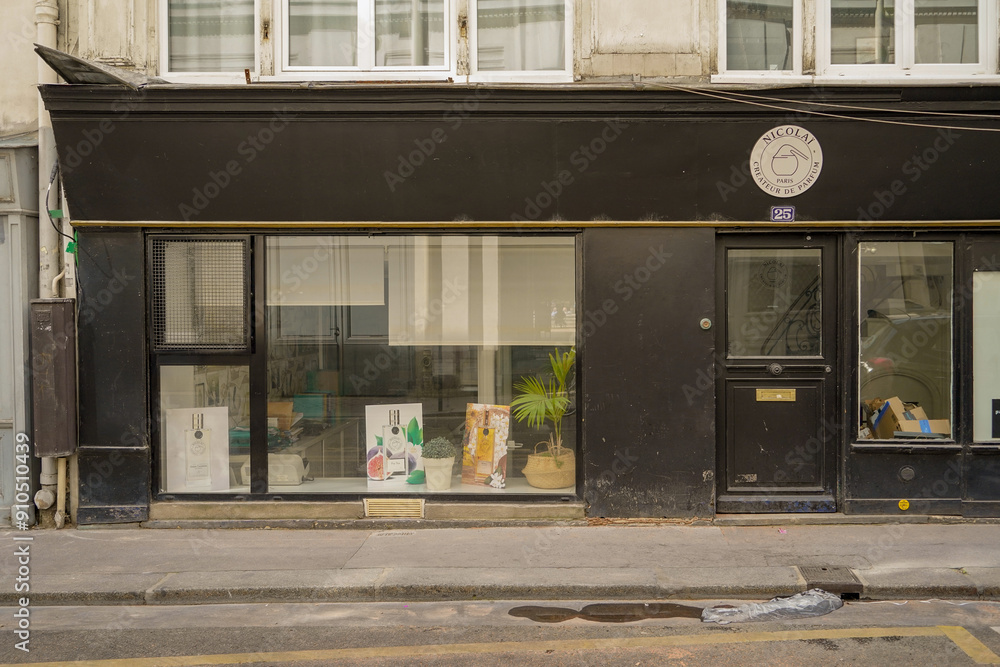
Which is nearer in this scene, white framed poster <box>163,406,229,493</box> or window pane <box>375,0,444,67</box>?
window pane <box>375,0,444,67</box>

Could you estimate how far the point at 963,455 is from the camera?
7.65 metres

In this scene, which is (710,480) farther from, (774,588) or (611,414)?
(774,588)

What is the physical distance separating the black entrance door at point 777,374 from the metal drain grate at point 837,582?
1658mm

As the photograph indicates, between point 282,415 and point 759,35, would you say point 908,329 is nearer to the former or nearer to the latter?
point 759,35

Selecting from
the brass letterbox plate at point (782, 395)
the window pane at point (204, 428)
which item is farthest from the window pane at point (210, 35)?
the brass letterbox plate at point (782, 395)

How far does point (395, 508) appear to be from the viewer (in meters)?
7.86

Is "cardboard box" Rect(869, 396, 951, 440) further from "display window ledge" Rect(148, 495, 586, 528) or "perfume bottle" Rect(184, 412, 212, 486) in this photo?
"perfume bottle" Rect(184, 412, 212, 486)

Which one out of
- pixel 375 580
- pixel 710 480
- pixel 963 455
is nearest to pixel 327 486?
pixel 375 580

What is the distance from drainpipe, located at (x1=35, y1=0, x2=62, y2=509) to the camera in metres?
7.57

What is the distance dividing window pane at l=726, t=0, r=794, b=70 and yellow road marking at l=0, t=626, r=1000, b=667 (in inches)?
208

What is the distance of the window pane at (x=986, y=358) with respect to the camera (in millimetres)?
7719

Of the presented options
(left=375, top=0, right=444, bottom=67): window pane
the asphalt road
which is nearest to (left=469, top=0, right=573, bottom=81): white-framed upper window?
(left=375, top=0, right=444, bottom=67): window pane

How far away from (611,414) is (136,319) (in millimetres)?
4753

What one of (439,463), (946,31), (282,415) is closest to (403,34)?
(282,415)
